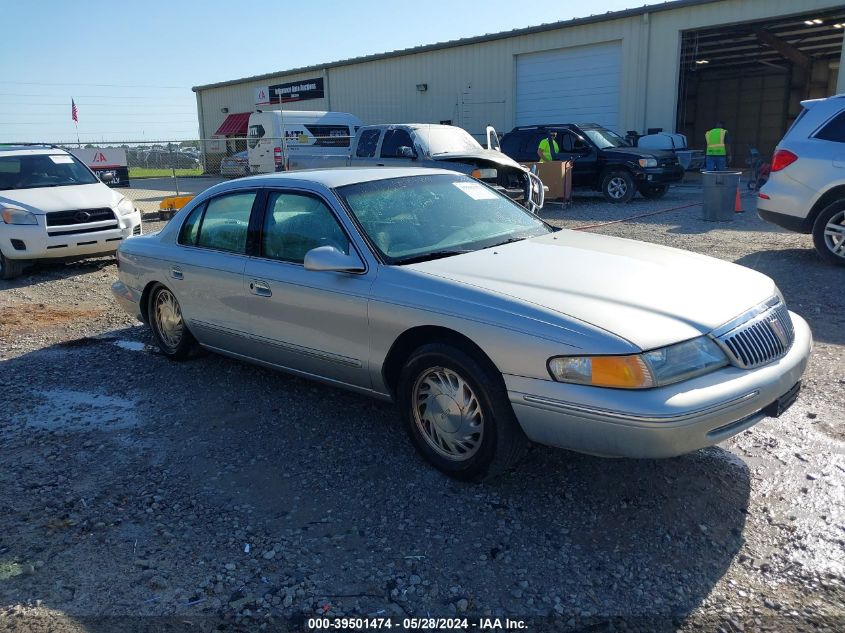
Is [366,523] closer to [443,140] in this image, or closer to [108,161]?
[443,140]

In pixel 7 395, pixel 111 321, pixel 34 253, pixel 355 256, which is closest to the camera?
pixel 355 256

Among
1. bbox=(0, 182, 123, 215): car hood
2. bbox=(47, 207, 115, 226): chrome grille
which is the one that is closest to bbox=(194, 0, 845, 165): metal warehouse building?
bbox=(0, 182, 123, 215): car hood

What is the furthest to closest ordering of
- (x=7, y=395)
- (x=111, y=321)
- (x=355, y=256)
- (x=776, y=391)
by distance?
1. (x=111, y=321)
2. (x=7, y=395)
3. (x=355, y=256)
4. (x=776, y=391)

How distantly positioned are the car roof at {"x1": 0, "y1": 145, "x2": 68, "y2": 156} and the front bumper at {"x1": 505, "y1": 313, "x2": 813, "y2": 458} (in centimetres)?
971

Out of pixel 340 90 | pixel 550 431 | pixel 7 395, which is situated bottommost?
pixel 7 395

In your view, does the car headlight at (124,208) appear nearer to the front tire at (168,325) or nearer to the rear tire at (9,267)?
the rear tire at (9,267)

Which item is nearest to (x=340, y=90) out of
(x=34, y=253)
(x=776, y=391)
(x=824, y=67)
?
(x=824, y=67)

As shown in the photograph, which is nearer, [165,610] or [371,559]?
[165,610]

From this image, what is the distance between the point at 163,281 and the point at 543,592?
3.90 metres

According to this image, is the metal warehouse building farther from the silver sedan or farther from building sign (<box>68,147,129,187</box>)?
the silver sedan

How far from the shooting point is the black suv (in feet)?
53.2

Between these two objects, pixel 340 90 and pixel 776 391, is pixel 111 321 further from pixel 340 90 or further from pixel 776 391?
pixel 340 90

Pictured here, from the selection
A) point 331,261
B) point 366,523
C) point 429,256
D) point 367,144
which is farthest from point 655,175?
point 366,523

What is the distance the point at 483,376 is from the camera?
340 cm
